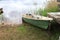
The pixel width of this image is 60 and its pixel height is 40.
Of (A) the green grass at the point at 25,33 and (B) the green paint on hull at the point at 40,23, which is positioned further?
(B) the green paint on hull at the point at 40,23

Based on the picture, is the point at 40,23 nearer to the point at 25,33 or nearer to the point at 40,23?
the point at 40,23

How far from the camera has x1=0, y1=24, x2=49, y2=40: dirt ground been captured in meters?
6.02

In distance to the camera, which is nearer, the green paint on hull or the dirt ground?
the dirt ground

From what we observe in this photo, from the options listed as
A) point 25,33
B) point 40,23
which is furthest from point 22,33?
point 40,23

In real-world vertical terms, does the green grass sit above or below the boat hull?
below

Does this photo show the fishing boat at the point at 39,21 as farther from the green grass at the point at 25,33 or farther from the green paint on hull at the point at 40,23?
the green grass at the point at 25,33

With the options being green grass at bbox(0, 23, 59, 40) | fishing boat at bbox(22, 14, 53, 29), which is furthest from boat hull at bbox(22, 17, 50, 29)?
green grass at bbox(0, 23, 59, 40)

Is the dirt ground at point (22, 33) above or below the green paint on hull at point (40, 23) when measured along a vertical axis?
below

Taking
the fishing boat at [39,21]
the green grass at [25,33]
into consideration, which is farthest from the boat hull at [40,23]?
the green grass at [25,33]

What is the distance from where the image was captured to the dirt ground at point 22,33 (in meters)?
→ 6.02

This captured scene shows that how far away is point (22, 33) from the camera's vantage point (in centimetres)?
646

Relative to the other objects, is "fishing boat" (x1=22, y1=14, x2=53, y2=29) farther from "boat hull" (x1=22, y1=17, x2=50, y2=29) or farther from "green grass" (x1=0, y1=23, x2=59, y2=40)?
"green grass" (x1=0, y1=23, x2=59, y2=40)

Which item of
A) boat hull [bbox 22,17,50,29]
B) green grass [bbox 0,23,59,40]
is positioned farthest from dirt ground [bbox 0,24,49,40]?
boat hull [bbox 22,17,50,29]

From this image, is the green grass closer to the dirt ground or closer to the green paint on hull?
the dirt ground
